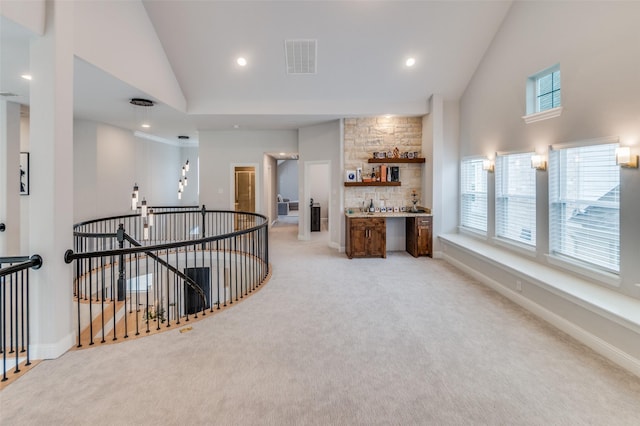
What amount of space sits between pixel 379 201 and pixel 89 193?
280 inches

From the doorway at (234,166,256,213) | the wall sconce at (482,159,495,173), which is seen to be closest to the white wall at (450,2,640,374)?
the wall sconce at (482,159,495,173)

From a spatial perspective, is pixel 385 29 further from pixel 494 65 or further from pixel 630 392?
pixel 630 392

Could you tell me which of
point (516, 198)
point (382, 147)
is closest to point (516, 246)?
point (516, 198)

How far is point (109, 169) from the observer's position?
805cm

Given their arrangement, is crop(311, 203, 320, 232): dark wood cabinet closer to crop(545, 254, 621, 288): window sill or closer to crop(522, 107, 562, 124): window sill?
crop(522, 107, 562, 124): window sill

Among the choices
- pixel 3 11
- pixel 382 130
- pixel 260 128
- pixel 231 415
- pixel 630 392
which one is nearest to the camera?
pixel 231 415

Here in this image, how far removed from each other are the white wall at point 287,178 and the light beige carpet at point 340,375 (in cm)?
1348

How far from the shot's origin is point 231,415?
6.91ft

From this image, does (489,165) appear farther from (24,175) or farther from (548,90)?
(24,175)

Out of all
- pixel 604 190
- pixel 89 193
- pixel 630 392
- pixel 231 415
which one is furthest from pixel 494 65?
pixel 89 193

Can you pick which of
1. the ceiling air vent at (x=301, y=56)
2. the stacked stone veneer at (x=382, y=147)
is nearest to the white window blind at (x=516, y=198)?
the stacked stone veneer at (x=382, y=147)

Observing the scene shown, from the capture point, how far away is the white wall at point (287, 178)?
1703cm

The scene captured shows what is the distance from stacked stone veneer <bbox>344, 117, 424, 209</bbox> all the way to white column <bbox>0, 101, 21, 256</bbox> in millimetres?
6323

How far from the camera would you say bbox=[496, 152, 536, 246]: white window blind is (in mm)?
→ 4652
